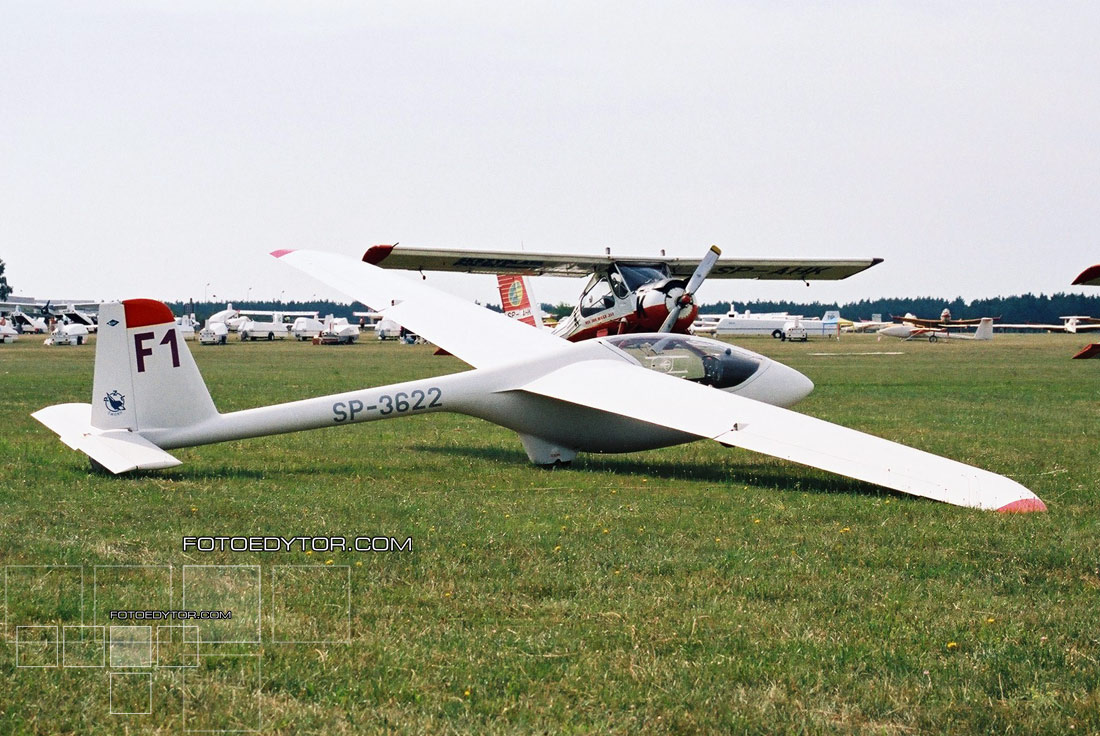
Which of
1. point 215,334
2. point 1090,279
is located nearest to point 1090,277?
point 1090,279

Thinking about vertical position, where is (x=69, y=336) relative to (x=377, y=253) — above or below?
below

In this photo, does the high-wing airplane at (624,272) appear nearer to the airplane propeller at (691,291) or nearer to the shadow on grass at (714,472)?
the airplane propeller at (691,291)

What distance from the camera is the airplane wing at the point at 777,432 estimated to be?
905 centimetres

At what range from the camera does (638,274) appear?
26984 millimetres

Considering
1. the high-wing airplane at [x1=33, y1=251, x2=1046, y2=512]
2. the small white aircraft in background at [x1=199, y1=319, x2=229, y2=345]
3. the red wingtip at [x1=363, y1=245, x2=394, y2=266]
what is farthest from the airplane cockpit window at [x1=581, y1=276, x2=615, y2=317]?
the small white aircraft in background at [x1=199, y1=319, x2=229, y2=345]

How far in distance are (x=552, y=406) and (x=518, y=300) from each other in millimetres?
21830

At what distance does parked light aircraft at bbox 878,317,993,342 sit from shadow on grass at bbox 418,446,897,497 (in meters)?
73.1

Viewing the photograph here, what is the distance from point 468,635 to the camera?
18.4ft

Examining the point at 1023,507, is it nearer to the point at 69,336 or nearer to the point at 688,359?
the point at 688,359

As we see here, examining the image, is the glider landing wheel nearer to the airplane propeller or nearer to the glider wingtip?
the glider wingtip

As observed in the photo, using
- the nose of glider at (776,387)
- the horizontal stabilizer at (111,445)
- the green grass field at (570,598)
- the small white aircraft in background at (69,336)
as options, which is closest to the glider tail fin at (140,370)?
the horizontal stabilizer at (111,445)

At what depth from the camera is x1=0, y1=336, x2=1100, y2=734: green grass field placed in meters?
Result: 4.63

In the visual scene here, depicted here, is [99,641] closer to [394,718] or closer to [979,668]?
[394,718]

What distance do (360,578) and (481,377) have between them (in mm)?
5399
